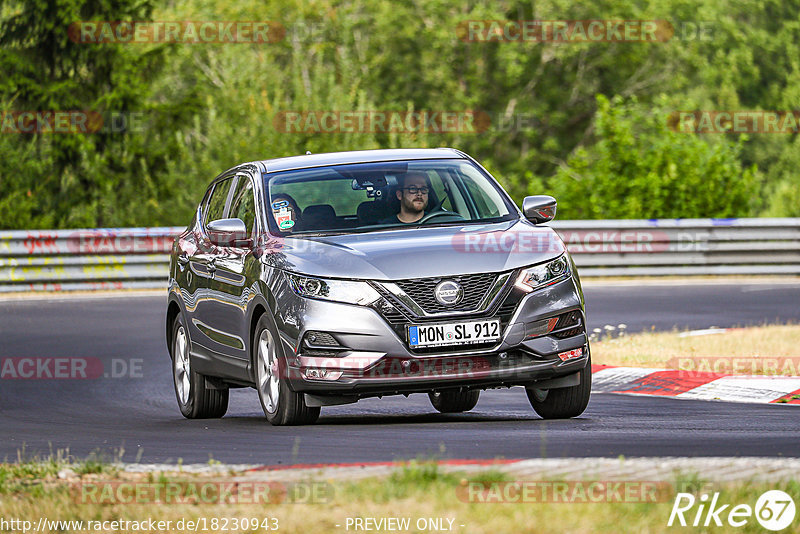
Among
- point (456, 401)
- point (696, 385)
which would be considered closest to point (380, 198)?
point (456, 401)

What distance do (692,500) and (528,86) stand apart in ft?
169

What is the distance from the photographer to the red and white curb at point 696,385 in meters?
11.6

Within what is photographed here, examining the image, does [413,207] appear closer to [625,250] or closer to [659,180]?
[625,250]

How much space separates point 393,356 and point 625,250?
16.8 metres

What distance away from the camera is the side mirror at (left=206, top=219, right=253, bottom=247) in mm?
10031

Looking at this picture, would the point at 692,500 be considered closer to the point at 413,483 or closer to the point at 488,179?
the point at 413,483

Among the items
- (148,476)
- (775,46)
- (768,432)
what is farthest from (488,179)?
(775,46)

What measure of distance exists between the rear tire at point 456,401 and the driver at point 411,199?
1.87 metres

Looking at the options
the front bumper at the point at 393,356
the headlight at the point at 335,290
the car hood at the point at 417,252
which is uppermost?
the car hood at the point at 417,252

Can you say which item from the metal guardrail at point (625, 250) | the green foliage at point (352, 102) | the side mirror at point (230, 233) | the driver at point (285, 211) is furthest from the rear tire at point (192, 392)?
the green foliage at point (352, 102)

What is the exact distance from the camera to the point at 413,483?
6.13 metres

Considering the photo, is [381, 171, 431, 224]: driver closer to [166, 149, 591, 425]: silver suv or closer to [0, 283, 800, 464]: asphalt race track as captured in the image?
[166, 149, 591, 425]: silver suv

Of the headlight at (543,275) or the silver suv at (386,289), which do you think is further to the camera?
the headlight at (543,275)

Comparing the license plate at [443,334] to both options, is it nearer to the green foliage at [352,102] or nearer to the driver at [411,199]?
the driver at [411,199]
